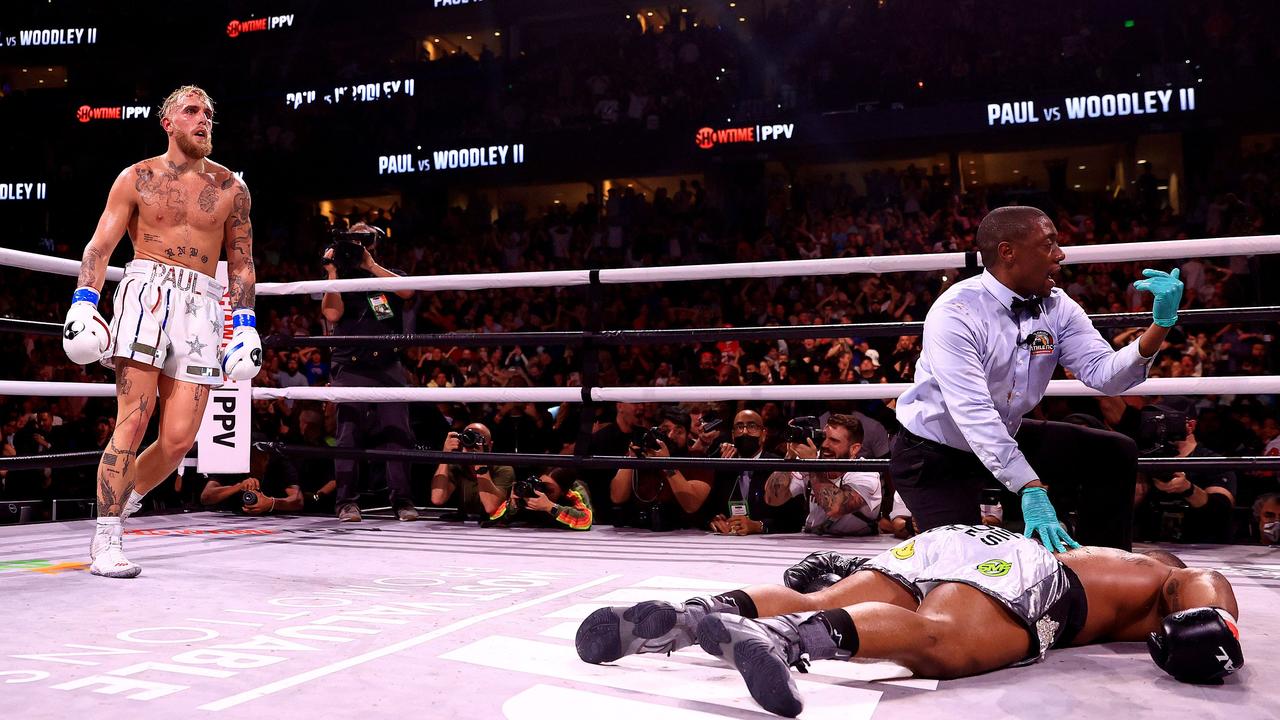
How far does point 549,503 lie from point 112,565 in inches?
63.0

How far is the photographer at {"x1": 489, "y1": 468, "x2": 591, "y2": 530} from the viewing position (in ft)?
12.5

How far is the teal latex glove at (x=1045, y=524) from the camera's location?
1.85 meters

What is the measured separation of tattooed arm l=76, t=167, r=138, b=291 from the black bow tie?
2299 mm

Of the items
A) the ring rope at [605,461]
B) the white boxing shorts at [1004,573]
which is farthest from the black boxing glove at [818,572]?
the ring rope at [605,461]

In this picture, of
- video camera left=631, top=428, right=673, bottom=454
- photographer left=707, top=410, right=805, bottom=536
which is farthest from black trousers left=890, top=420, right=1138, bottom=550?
video camera left=631, top=428, right=673, bottom=454

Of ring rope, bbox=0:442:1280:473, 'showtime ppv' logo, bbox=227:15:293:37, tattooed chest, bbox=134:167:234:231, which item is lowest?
ring rope, bbox=0:442:1280:473

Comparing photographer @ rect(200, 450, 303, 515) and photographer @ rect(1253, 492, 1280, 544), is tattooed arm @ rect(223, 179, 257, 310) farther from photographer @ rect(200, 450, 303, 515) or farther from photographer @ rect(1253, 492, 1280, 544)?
photographer @ rect(1253, 492, 1280, 544)

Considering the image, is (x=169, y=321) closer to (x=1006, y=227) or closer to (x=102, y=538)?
(x=102, y=538)

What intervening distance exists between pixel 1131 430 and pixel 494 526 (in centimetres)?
247

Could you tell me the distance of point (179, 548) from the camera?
3.19 metres

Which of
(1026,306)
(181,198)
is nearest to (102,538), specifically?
(181,198)

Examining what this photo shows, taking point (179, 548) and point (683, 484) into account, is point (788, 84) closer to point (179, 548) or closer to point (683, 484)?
point (683, 484)

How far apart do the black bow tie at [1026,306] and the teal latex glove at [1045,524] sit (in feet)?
1.60

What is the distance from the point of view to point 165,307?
9.07 ft
